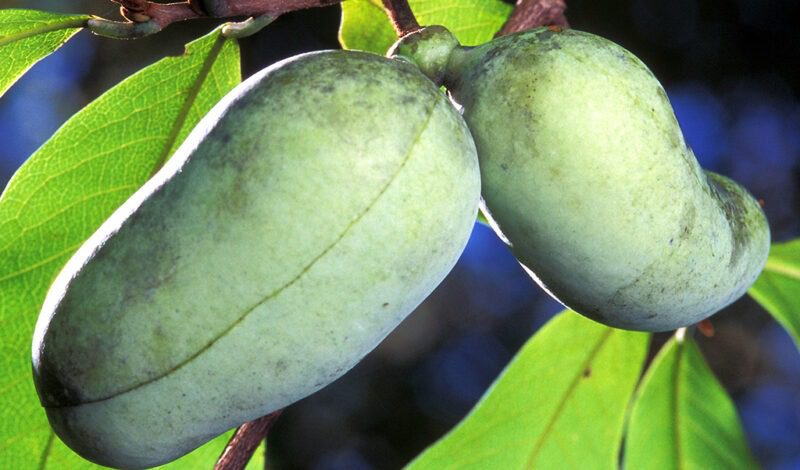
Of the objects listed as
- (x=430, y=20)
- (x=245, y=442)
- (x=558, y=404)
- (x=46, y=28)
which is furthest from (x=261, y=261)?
(x=558, y=404)

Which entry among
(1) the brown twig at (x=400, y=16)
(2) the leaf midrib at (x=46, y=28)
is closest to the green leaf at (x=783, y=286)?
(1) the brown twig at (x=400, y=16)

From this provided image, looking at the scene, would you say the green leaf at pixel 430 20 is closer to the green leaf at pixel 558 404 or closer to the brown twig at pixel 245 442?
the green leaf at pixel 558 404

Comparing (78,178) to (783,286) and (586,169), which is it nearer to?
(586,169)

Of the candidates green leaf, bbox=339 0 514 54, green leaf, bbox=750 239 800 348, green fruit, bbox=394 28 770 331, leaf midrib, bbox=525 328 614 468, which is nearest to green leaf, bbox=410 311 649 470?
leaf midrib, bbox=525 328 614 468

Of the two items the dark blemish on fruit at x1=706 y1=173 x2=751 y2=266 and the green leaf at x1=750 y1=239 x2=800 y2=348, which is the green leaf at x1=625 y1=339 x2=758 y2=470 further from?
the dark blemish on fruit at x1=706 y1=173 x2=751 y2=266

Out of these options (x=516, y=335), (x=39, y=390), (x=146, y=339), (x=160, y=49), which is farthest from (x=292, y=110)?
(x=516, y=335)

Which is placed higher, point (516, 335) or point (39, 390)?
point (39, 390)

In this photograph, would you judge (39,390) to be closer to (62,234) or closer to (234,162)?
(234,162)
